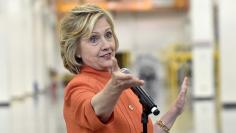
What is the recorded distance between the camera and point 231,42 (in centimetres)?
1667

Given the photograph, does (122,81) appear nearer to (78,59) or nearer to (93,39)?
(93,39)

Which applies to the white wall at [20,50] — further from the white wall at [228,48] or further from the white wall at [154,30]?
the white wall at [154,30]

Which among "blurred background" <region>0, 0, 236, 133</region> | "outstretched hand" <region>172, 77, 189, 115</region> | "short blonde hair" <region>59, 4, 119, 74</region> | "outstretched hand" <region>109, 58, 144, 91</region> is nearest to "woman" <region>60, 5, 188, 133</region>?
"short blonde hair" <region>59, 4, 119, 74</region>

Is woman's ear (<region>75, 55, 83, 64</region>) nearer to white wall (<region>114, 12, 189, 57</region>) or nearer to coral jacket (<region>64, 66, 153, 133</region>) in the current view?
coral jacket (<region>64, 66, 153, 133</region>)

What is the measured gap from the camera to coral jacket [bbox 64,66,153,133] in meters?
2.26

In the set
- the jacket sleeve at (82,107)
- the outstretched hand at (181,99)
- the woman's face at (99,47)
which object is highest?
the woman's face at (99,47)

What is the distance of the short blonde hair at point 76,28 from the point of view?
93.8 inches

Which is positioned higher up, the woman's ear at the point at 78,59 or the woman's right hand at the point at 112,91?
the woman's ear at the point at 78,59

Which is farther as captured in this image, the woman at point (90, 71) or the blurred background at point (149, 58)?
the blurred background at point (149, 58)

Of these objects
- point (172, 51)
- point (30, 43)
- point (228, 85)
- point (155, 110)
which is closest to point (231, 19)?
point (228, 85)

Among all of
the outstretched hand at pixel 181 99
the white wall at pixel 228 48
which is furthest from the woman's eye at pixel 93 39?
the white wall at pixel 228 48

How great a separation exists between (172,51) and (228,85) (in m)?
20.1

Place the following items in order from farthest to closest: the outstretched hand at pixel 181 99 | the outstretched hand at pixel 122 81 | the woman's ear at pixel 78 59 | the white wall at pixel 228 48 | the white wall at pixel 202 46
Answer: the white wall at pixel 202 46, the white wall at pixel 228 48, the outstretched hand at pixel 181 99, the woman's ear at pixel 78 59, the outstretched hand at pixel 122 81

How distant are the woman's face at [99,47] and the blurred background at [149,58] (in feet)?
10.7
